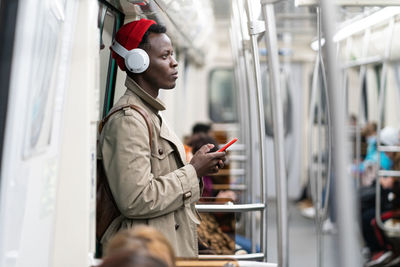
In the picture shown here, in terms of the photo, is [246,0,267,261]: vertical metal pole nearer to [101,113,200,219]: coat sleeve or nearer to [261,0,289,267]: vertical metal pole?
[261,0,289,267]: vertical metal pole

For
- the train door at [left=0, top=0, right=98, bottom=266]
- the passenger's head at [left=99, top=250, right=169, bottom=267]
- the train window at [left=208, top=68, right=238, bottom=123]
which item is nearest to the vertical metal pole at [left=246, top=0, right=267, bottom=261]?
the train door at [left=0, top=0, right=98, bottom=266]

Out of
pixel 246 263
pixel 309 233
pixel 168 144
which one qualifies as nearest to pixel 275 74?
pixel 168 144

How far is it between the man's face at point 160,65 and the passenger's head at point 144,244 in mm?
949

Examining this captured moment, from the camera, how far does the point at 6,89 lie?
1368 mm

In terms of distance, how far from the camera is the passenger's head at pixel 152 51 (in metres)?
2.10

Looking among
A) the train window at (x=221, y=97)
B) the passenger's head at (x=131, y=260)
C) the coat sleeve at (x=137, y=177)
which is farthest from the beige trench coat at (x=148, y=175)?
the train window at (x=221, y=97)

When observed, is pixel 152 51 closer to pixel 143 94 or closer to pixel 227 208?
pixel 143 94

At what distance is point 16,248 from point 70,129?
460 mm

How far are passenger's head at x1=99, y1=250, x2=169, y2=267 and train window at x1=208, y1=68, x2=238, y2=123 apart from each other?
8364mm

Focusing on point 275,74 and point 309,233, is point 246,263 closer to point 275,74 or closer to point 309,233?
point 275,74

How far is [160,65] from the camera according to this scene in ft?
6.89

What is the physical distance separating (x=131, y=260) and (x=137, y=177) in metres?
0.70

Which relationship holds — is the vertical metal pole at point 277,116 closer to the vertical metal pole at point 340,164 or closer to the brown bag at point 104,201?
the brown bag at point 104,201

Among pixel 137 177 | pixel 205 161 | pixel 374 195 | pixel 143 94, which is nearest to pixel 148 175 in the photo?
pixel 137 177
